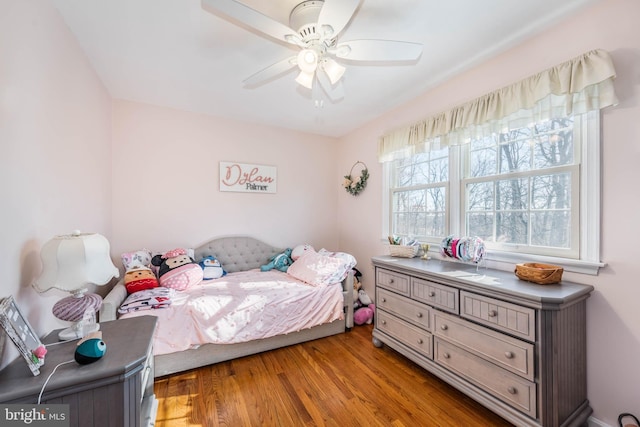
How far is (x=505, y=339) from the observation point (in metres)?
1.48

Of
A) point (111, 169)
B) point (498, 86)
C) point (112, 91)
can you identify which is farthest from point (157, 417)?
point (498, 86)

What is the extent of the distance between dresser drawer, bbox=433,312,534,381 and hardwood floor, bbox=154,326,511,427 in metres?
0.40

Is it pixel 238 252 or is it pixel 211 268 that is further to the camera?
pixel 238 252

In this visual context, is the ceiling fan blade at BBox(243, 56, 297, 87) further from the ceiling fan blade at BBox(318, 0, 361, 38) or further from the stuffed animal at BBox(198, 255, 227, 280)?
the stuffed animal at BBox(198, 255, 227, 280)

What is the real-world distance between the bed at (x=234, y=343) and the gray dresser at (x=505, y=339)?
0.88 metres

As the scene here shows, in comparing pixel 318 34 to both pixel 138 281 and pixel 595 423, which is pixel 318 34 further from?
pixel 595 423

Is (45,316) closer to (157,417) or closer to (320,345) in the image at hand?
(157,417)

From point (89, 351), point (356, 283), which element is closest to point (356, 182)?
point (356, 283)

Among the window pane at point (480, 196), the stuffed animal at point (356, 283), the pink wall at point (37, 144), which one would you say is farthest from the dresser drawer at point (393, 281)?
the pink wall at point (37, 144)

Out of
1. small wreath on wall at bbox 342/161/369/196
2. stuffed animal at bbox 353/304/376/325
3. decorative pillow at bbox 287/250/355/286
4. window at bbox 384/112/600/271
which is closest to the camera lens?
window at bbox 384/112/600/271

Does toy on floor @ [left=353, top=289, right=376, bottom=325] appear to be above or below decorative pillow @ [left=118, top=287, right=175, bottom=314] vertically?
below

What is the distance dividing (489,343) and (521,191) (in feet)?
3.63

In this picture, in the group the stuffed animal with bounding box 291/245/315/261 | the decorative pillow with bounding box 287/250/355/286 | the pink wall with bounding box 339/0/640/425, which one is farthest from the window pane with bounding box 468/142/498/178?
the stuffed animal with bounding box 291/245/315/261

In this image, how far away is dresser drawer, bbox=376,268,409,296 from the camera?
7.06 ft
